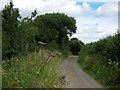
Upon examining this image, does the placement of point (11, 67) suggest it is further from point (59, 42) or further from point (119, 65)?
point (59, 42)

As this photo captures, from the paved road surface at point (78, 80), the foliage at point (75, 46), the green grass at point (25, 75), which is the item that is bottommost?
the foliage at point (75, 46)

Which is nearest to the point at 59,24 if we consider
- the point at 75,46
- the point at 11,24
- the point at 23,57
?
the point at 75,46

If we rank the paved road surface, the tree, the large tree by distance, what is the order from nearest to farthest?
the paved road surface < the tree < the large tree

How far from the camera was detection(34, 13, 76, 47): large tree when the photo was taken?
39109 mm

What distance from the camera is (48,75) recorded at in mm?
8953

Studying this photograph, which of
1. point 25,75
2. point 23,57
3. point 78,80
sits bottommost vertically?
point 78,80

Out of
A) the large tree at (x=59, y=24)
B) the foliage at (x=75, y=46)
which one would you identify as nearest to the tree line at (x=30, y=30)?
the large tree at (x=59, y=24)

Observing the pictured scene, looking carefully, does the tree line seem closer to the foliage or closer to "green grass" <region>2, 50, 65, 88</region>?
"green grass" <region>2, 50, 65, 88</region>

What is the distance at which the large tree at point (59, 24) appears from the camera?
39.1m

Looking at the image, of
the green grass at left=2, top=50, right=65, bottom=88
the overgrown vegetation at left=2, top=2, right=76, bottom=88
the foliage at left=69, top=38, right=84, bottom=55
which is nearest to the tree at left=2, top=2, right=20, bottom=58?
the overgrown vegetation at left=2, top=2, right=76, bottom=88

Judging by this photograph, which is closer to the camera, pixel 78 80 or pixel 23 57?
pixel 23 57

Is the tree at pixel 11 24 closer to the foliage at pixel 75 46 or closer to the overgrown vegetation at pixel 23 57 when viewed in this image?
the overgrown vegetation at pixel 23 57

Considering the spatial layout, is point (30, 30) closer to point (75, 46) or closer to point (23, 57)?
point (23, 57)

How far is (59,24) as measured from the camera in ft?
135
